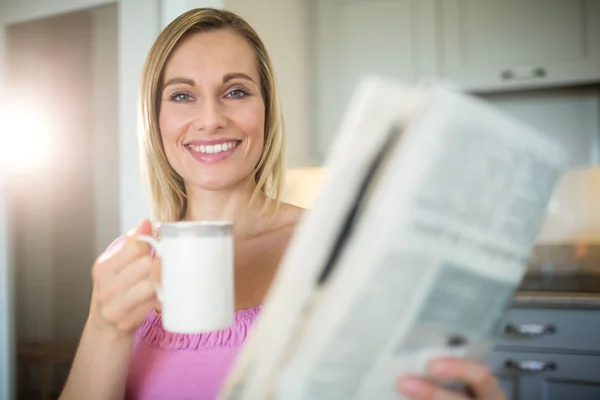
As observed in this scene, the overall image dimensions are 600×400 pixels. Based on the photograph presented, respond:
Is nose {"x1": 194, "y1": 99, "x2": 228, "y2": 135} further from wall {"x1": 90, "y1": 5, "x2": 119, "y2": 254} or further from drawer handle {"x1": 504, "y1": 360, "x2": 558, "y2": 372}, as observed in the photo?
drawer handle {"x1": 504, "y1": 360, "x2": 558, "y2": 372}

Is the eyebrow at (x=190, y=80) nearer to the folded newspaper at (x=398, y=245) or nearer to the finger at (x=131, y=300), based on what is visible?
the finger at (x=131, y=300)

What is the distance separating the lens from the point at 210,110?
2.58 feet

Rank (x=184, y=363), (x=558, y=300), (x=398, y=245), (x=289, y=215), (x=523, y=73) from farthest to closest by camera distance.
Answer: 1. (x=523, y=73)
2. (x=558, y=300)
3. (x=289, y=215)
4. (x=184, y=363)
5. (x=398, y=245)

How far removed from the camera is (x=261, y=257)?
862mm

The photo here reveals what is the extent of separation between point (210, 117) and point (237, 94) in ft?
0.24

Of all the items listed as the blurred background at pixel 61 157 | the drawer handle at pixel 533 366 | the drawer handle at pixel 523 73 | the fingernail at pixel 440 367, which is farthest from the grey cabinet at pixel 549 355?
the fingernail at pixel 440 367

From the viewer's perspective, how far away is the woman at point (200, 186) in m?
0.63

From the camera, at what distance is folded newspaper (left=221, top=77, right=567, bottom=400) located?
34 centimetres

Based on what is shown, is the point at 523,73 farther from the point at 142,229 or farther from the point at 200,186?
the point at 142,229

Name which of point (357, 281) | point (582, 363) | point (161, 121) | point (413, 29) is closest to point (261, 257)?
point (161, 121)

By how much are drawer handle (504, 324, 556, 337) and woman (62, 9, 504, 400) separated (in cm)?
80

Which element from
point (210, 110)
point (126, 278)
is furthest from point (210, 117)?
point (126, 278)

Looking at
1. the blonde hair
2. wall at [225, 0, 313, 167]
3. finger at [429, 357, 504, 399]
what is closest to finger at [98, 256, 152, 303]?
finger at [429, 357, 504, 399]

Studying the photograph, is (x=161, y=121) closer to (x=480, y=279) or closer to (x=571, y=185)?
(x=480, y=279)
